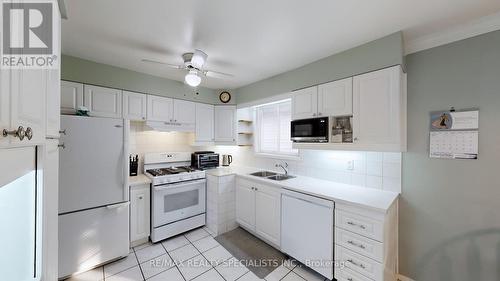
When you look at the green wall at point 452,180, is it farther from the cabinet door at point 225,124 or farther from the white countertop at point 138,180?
the white countertop at point 138,180

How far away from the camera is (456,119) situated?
5.42ft

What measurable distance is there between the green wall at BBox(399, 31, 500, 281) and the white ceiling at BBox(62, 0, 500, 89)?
33 cm

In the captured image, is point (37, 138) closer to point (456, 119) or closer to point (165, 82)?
point (165, 82)

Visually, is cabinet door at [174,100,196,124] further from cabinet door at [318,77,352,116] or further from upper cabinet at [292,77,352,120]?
cabinet door at [318,77,352,116]

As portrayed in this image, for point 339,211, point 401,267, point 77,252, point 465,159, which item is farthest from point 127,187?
point 465,159

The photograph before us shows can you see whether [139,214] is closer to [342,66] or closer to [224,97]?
[224,97]

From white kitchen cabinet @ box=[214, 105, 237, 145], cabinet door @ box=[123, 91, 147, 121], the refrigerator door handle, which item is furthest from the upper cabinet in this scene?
the refrigerator door handle

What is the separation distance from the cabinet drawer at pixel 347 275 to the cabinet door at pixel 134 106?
118 inches

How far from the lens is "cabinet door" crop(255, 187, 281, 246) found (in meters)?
2.39

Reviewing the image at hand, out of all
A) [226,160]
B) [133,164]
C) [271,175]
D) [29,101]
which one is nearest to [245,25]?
[29,101]

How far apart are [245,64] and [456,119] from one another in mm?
2176

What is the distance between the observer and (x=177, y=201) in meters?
2.75

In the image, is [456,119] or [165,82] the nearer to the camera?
[456,119]

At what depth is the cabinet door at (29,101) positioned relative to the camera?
1.86 feet
